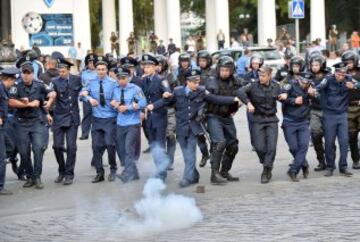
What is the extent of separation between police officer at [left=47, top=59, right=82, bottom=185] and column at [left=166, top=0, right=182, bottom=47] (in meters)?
37.0

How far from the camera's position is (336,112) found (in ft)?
41.1

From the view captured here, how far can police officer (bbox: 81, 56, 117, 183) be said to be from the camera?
1272cm

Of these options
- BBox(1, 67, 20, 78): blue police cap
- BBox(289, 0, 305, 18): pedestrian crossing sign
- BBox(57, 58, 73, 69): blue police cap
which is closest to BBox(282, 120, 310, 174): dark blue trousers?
BBox(57, 58, 73, 69): blue police cap

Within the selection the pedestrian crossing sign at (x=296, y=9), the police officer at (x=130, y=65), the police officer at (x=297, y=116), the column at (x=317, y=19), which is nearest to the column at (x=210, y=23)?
the column at (x=317, y=19)

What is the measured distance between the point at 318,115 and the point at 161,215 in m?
4.38

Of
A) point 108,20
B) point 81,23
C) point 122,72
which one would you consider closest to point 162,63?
point 122,72

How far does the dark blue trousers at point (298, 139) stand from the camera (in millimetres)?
12148

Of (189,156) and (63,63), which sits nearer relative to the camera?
(189,156)

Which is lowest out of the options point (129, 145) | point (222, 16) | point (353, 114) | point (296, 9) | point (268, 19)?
point (129, 145)

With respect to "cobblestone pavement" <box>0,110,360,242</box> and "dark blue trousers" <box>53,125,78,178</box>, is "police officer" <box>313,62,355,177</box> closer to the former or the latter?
"cobblestone pavement" <box>0,110,360,242</box>

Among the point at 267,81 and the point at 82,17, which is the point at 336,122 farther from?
the point at 82,17

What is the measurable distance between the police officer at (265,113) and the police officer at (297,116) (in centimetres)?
22

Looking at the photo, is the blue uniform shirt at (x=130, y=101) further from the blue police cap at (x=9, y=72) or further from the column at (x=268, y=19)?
the column at (x=268, y=19)

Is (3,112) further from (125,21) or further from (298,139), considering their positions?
(125,21)
